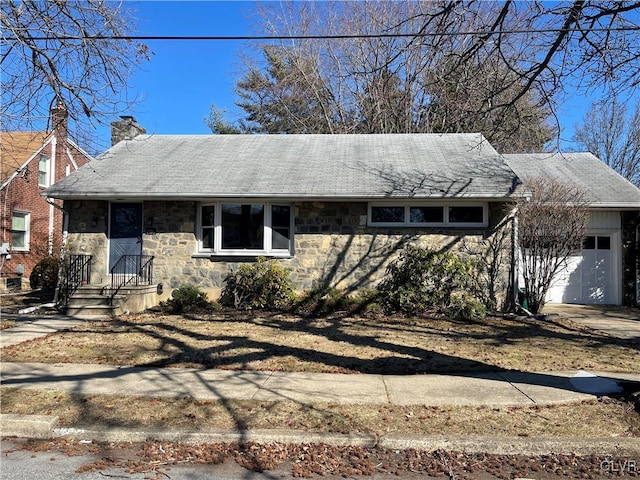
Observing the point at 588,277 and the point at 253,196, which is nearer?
the point at 253,196

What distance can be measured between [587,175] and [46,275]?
17.6m

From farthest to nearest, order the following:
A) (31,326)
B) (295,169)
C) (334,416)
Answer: (295,169) → (31,326) → (334,416)

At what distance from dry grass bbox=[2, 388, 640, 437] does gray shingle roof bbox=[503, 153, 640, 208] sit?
31.6ft

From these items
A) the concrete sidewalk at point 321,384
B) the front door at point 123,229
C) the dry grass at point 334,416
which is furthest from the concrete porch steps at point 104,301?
the dry grass at point 334,416

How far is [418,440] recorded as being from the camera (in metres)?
4.53

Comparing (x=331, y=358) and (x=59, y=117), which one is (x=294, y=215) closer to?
(x=331, y=358)

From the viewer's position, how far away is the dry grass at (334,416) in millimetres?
4785

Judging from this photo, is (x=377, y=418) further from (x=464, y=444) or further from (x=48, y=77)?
(x=48, y=77)

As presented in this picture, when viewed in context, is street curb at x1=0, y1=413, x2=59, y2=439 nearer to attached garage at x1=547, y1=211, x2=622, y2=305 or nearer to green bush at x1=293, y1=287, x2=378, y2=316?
green bush at x1=293, y1=287, x2=378, y2=316

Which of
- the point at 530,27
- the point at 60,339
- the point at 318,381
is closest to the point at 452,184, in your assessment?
the point at 530,27

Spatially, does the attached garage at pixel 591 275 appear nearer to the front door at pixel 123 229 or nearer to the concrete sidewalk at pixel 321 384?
the concrete sidewalk at pixel 321 384

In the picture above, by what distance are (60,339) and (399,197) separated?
788 cm

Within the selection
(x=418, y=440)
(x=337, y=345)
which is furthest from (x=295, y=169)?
(x=418, y=440)

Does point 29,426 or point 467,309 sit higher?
point 467,309
